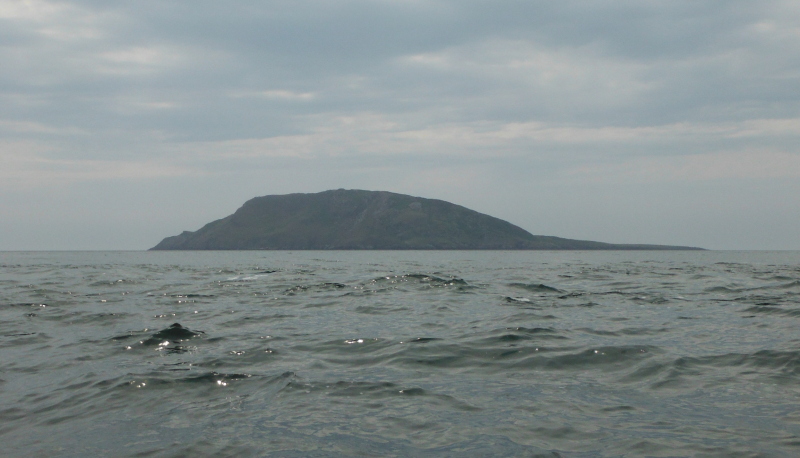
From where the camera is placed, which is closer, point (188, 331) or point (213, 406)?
point (213, 406)

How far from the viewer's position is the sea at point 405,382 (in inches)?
316

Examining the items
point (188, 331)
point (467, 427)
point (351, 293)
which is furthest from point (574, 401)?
point (351, 293)

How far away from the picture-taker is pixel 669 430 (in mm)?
8266

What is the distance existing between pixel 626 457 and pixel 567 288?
26488 millimetres

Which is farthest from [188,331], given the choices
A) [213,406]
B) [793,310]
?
[793,310]

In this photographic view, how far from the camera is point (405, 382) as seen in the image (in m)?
11.3

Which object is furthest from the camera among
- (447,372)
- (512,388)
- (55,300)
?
(55,300)

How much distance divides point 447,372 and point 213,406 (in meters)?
4.91

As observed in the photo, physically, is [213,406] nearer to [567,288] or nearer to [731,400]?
[731,400]

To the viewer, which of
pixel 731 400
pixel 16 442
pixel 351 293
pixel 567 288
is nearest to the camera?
pixel 16 442

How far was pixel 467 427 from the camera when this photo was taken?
8.56 metres

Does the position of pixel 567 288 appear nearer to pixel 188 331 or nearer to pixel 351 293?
pixel 351 293

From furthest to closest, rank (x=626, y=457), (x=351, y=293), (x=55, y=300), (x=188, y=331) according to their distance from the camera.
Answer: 1. (x=351, y=293)
2. (x=55, y=300)
3. (x=188, y=331)
4. (x=626, y=457)

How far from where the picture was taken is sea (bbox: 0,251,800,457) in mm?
8016
